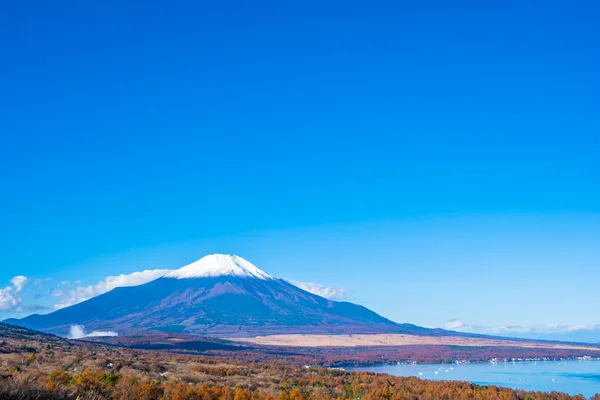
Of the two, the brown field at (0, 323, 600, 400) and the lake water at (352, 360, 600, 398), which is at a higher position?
the brown field at (0, 323, 600, 400)

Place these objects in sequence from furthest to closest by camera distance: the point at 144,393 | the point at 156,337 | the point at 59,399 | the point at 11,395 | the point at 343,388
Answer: the point at 156,337
the point at 343,388
the point at 144,393
the point at 59,399
the point at 11,395

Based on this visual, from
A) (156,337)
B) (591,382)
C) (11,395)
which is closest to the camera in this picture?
(11,395)

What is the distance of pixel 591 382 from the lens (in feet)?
244

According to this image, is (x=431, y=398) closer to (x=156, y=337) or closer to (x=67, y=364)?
(x=67, y=364)

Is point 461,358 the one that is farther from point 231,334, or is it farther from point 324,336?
point 231,334

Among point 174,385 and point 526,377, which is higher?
point 174,385

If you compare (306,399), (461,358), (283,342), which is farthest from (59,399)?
(283,342)

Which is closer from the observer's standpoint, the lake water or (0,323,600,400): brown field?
(0,323,600,400): brown field

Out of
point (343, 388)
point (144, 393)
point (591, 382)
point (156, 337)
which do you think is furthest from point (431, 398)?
point (156, 337)

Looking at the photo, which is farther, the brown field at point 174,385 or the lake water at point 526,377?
the lake water at point 526,377

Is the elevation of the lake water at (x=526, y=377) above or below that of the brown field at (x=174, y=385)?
below

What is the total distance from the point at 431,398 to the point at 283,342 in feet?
470

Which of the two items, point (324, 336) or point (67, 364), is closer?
point (67, 364)

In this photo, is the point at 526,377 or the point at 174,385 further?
the point at 526,377
